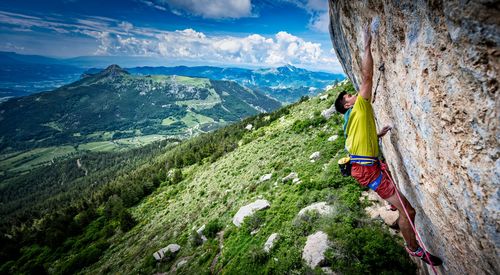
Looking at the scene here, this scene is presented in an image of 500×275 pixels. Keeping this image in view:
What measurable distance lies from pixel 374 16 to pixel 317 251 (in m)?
8.90

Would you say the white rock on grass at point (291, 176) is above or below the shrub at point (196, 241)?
above

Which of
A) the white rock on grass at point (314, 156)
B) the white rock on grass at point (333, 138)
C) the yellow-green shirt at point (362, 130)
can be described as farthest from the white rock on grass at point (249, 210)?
the yellow-green shirt at point (362, 130)

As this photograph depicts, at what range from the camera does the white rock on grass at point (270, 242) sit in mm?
12273

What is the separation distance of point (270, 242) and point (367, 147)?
8.14 m

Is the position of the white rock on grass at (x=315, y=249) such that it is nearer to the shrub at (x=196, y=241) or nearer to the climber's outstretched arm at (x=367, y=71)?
the climber's outstretched arm at (x=367, y=71)

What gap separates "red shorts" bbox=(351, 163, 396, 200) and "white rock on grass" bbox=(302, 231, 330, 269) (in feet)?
13.3

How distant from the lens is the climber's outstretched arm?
6457mm

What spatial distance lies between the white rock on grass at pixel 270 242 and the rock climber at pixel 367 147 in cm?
658

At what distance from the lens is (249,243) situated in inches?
565

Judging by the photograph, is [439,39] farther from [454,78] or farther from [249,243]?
[249,243]

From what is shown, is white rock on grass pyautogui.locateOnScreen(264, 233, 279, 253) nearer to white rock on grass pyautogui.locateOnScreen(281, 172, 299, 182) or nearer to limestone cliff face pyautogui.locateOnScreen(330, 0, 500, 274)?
white rock on grass pyautogui.locateOnScreen(281, 172, 299, 182)

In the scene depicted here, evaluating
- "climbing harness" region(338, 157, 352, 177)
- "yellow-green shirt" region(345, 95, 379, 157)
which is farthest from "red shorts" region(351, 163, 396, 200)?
"yellow-green shirt" region(345, 95, 379, 157)

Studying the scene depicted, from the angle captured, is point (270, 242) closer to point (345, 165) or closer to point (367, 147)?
point (345, 165)

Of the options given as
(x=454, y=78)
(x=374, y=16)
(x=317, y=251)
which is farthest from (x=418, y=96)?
A: (x=317, y=251)
